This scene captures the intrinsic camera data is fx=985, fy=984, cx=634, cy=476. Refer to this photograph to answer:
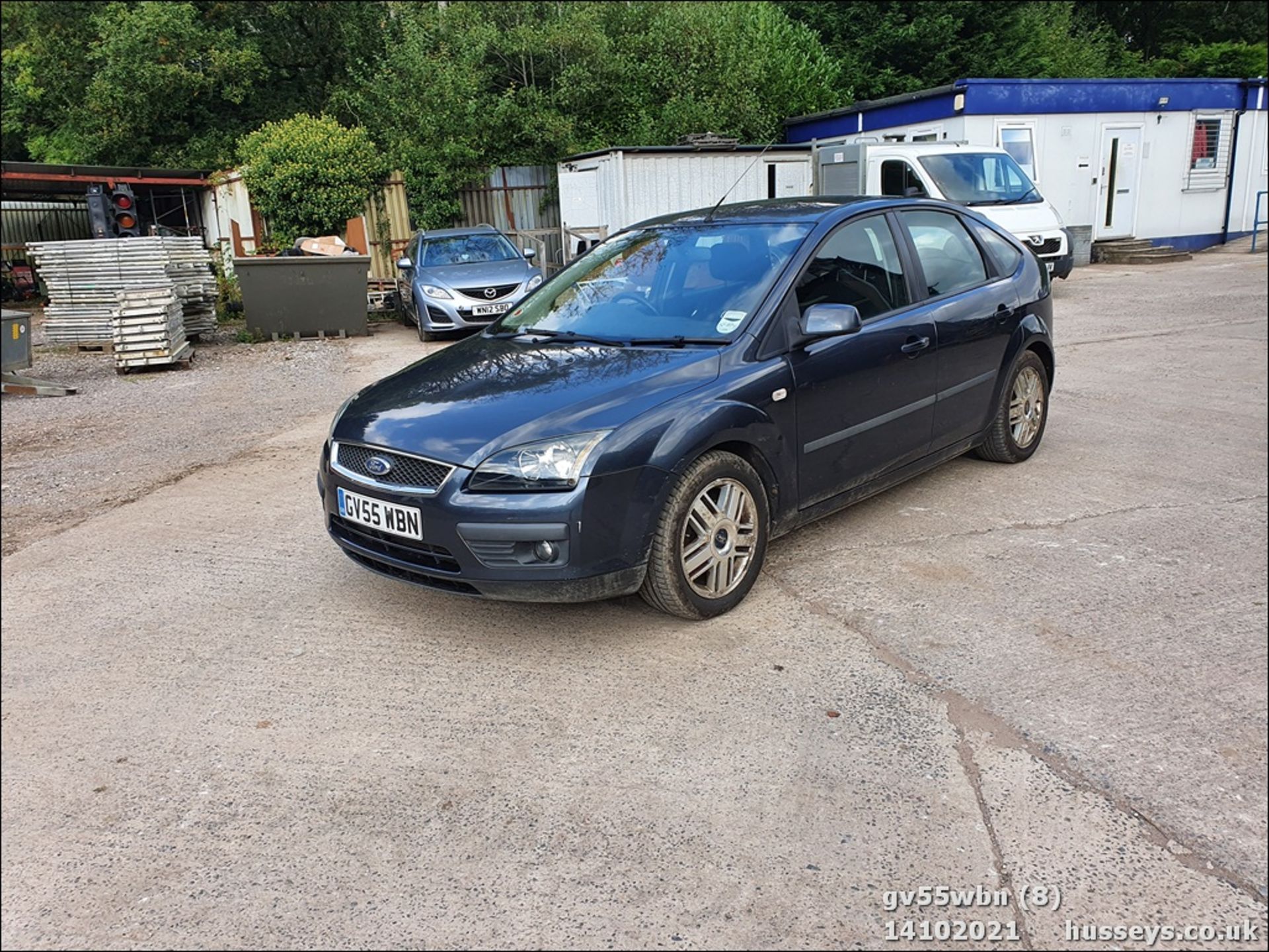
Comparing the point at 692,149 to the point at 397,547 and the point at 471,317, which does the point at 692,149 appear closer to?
the point at 471,317

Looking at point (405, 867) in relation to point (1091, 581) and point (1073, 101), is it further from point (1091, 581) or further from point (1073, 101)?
point (1073, 101)

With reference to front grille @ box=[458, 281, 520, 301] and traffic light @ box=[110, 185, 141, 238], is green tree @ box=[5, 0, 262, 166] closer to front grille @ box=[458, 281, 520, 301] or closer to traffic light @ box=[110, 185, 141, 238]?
traffic light @ box=[110, 185, 141, 238]

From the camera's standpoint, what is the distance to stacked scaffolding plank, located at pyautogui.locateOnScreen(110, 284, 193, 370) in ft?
37.6

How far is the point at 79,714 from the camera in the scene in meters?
3.53

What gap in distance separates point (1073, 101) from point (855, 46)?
987cm

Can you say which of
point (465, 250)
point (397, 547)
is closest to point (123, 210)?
point (465, 250)

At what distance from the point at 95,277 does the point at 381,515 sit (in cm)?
1113

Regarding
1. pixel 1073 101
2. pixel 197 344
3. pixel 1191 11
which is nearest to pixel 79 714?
pixel 197 344

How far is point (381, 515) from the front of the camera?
3.93 metres

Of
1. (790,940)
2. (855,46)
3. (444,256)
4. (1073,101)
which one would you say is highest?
(855,46)

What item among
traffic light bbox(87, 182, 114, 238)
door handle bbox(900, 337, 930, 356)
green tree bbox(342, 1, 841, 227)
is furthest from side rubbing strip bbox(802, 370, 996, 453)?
traffic light bbox(87, 182, 114, 238)

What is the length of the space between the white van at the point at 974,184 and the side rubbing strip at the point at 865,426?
9.70 metres

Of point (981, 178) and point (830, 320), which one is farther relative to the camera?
point (981, 178)

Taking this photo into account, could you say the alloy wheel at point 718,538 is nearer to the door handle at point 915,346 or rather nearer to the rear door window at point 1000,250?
the door handle at point 915,346
